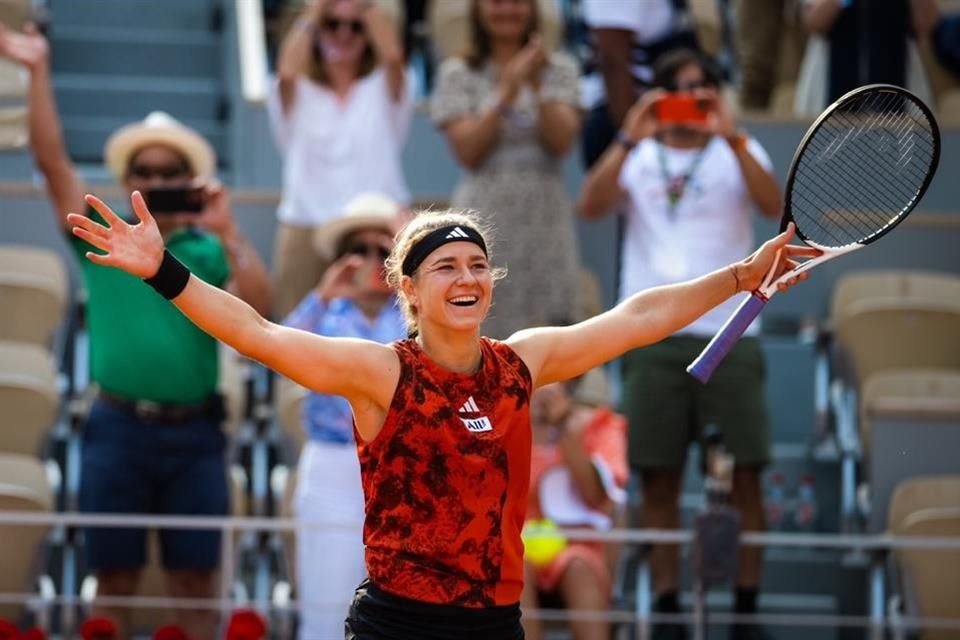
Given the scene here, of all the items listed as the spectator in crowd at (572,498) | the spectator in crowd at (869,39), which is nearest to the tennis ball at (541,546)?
the spectator in crowd at (572,498)

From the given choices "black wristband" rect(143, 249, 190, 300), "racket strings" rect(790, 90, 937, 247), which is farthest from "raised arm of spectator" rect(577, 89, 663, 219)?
"black wristband" rect(143, 249, 190, 300)

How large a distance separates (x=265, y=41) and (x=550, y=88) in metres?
3.40

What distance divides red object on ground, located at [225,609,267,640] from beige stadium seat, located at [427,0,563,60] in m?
4.60

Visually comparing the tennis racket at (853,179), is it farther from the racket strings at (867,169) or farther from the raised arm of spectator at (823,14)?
the raised arm of spectator at (823,14)

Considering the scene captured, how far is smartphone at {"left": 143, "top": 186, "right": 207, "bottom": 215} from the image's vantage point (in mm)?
7996

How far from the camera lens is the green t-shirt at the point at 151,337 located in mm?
7840

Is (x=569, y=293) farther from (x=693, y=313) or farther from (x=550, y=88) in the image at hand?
(x=693, y=313)

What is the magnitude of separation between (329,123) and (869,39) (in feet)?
9.08

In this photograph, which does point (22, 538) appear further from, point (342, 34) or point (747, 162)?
point (747, 162)

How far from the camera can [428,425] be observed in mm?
5105

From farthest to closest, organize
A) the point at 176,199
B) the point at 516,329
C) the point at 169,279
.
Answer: the point at 516,329 < the point at 176,199 < the point at 169,279

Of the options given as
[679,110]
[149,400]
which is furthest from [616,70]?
[149,400]

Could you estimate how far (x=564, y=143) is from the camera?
9.02 m

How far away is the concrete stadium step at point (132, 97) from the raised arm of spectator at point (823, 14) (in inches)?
135
